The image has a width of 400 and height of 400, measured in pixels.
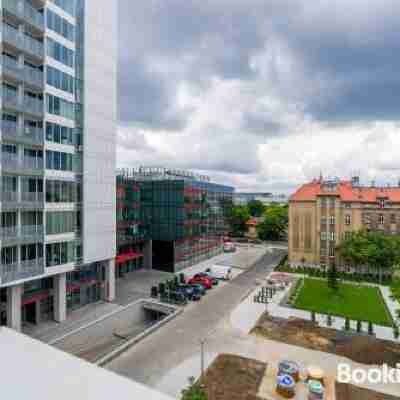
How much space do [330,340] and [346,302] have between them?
35.8 ft

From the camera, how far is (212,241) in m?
55.5

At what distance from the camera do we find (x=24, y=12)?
2339 centimetres

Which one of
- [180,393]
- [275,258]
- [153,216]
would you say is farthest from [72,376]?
[275,258]

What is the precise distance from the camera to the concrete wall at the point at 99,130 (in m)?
28.4

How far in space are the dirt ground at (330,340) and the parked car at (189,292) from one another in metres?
7.99

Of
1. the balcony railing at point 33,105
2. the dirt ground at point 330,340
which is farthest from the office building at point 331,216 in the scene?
the balcony railing at point 33,105

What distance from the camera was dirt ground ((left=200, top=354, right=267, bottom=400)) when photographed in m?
16.5

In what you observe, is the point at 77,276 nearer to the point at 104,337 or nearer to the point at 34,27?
the point at 104,337

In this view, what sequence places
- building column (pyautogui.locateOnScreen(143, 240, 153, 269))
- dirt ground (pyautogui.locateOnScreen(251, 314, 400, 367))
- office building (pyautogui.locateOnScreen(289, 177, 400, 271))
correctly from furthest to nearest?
1. office building (pyautogui.locateOnScreen(289, 177, 400, 271))
2. building column (pyautogui.locateOnScreen(143, 240, 153, 269))
3. dirt ground (pyautogui.locateOnScreen(251, 314, 400, 367))

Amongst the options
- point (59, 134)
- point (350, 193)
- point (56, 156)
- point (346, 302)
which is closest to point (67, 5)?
point (59, 134)

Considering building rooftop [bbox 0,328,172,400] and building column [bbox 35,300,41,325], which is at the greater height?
building rooftop [bbox 0,328,172,400]

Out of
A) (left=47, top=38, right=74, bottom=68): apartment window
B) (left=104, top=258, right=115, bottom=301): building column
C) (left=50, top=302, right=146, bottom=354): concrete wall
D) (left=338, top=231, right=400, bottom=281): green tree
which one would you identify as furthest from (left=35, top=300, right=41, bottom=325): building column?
(left=338, top=231, right=400, bottom=281): green tree

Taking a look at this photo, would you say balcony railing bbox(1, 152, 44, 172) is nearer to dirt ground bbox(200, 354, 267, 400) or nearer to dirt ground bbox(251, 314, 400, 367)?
dirt ground bbox(200, 354, 267, 400)
